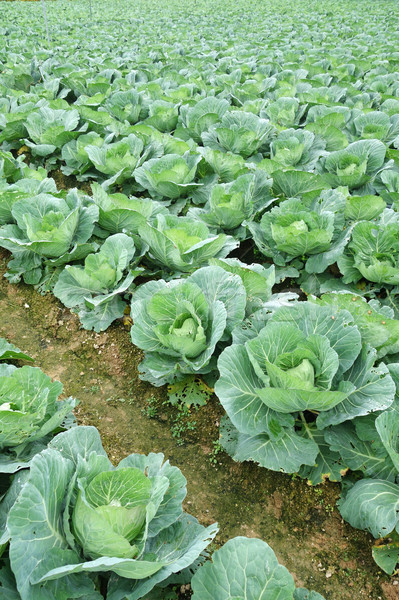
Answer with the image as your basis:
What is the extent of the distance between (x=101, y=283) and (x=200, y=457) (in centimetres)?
162

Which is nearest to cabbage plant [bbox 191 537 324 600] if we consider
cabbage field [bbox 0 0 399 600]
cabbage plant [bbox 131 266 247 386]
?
cabbage field [bbox 0 0 399 600]

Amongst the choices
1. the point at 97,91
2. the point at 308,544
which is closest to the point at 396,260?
the point at 308,544

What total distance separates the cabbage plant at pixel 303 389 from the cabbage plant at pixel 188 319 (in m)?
0.32

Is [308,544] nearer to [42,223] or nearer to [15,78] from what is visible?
[42,223]

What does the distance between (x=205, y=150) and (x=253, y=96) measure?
2848 millimetres

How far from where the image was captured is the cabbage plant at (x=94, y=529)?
5.71 feet

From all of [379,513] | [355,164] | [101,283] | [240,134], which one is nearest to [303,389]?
[379,513]

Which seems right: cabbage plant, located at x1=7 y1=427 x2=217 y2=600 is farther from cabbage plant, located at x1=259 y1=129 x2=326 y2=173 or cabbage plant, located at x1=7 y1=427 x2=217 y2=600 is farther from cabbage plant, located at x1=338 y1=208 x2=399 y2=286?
cabbage plant, located at x1=259 y1=129 x2=326 y2=173

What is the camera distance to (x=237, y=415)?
2549 mm

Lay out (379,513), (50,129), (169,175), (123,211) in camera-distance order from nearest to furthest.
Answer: (379,513)
(123,211)
(169,175)
(50,129)

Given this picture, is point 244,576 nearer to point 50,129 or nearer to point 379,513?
point 379,513

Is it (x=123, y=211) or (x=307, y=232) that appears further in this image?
(x=123, y=211)

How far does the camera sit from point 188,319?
2934mm

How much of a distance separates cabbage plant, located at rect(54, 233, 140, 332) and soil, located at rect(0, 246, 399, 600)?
19cm
